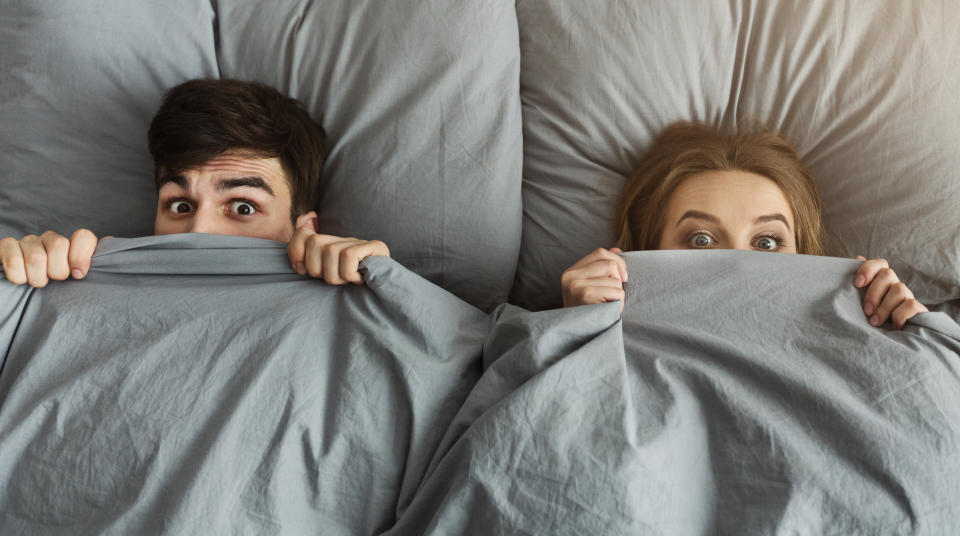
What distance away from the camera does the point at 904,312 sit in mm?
970

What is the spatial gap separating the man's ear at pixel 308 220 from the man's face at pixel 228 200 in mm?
30

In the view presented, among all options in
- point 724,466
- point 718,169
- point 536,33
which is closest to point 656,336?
point 724,466

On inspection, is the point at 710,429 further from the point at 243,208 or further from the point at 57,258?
the point at 57,258

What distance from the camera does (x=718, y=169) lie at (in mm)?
1288

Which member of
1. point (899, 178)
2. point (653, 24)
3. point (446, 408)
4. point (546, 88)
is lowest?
point (446, 408)

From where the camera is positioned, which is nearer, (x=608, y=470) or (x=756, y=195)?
(x=608, y=470)

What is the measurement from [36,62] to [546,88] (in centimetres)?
91

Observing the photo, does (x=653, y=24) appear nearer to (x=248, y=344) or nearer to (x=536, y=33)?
(x=536, y=33)

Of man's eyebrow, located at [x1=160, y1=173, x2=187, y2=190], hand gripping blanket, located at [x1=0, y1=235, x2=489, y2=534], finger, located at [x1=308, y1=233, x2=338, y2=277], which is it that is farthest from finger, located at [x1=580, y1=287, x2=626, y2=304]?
man's eyebrow, located at [x1=160, y1=173, x2=187, y2=190]

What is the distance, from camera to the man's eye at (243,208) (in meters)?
1.23

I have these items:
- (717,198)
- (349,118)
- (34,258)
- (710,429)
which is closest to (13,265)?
(34,258)

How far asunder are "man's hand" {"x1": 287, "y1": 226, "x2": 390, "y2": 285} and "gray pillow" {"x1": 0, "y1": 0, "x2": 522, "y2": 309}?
0.74ft

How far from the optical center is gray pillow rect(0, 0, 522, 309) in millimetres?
1312

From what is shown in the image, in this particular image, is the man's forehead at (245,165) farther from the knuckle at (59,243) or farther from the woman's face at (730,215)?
the woman's face at (730,215)
